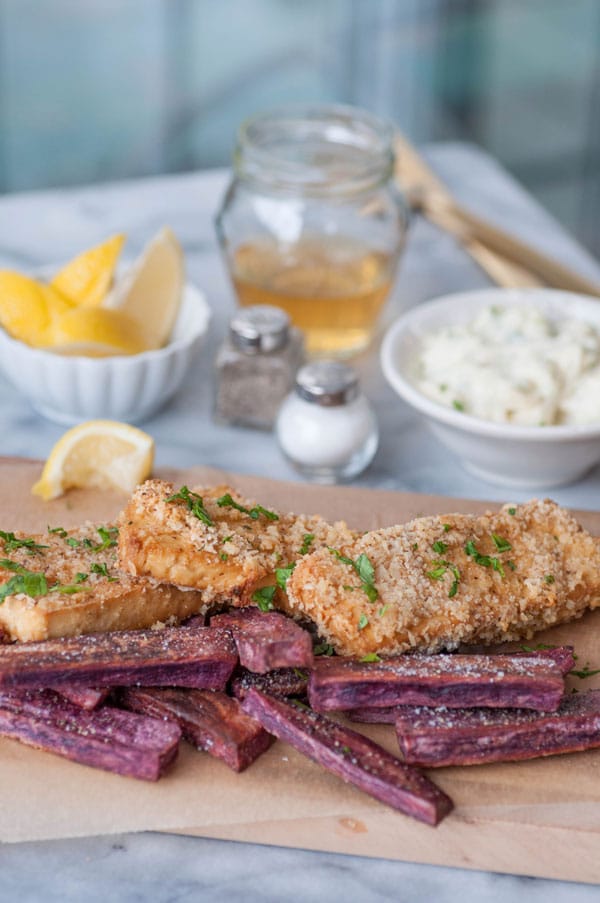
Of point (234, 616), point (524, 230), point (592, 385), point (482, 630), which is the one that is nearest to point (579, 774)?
point (482, 630)

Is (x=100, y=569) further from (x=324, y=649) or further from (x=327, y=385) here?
(x=327, y=385)

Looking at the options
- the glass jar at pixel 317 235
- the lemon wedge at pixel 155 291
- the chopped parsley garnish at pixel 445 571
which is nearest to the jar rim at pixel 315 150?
the glass jar at pixel 317 235

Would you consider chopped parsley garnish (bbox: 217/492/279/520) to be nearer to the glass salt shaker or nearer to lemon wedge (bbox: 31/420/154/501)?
lemon wedge (bbox: 31/420/154/501)

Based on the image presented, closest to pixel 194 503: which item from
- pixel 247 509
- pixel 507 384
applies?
pixel 247 509

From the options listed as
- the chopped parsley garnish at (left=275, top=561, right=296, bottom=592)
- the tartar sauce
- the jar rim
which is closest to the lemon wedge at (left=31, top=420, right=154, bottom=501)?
the chopped parsley garnish at (left=275, top=561, right=296, bottom=592)

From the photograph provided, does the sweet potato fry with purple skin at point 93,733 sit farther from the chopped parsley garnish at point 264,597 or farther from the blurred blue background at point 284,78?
the blurred blue background at point 284,78

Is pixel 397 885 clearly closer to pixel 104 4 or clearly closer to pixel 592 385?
pixel 592 385
